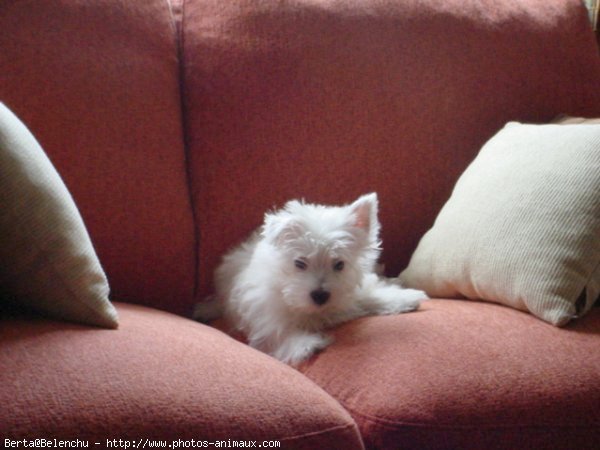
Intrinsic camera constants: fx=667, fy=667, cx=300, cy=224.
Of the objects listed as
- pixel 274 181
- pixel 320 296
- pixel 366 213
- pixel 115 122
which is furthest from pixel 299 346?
pixel 115 122

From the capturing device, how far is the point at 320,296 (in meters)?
1.61

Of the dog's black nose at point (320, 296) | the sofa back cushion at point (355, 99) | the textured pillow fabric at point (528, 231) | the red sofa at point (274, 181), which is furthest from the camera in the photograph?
the sofa back cushion at point (355, 99)

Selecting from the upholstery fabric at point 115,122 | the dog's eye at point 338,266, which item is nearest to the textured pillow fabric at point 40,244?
the upholstery fabric at point 115,122

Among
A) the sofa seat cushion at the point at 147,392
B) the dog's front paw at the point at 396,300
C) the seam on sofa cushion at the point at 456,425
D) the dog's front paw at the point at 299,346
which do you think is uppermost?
the sofa seat cushion at the point at 147,392

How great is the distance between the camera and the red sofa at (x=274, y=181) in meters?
1.10

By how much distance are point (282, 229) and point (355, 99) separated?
1.72 feet

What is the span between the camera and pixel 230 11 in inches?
74.6

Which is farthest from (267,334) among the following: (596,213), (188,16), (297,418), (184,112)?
(188,16)

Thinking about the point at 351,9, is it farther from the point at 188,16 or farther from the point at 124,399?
the point at 124,399

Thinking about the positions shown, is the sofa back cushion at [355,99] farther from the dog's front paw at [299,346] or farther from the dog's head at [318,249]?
the dog's front paw at [299,346]

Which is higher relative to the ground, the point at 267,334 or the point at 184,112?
the point at 184,112

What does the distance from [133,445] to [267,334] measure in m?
0.70

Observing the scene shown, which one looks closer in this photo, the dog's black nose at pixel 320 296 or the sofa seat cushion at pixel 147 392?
the sofa seat cushion at pixel 147 392

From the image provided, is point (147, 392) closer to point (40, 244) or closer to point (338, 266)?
point (40, 244)
